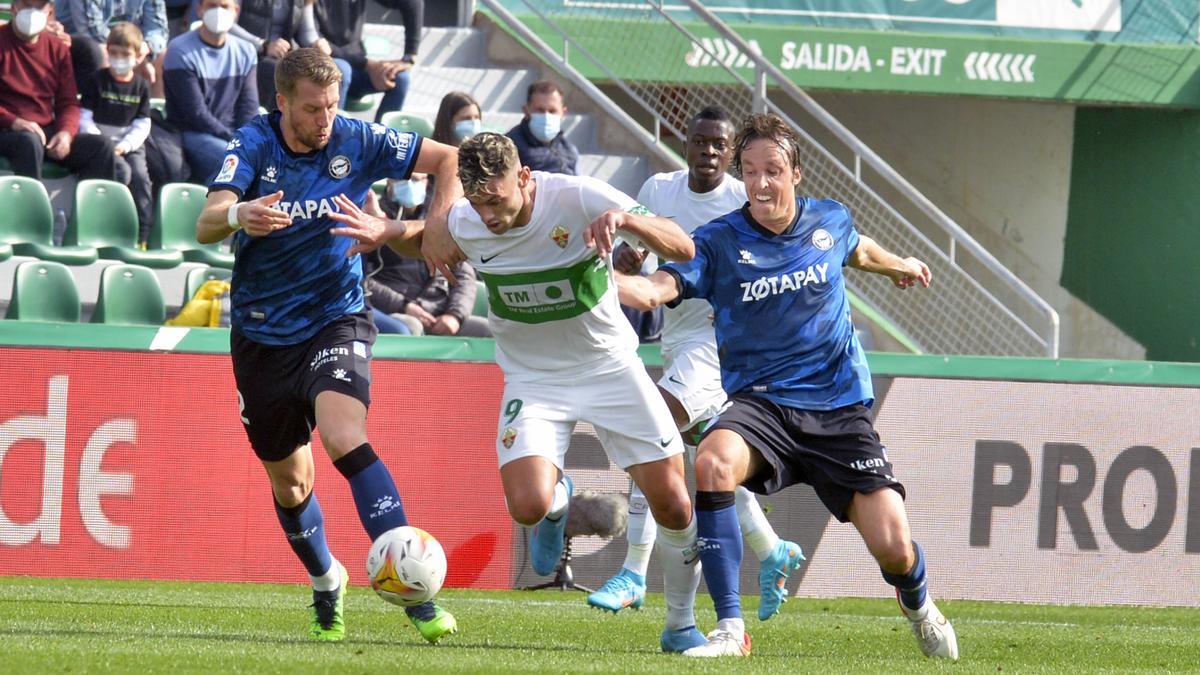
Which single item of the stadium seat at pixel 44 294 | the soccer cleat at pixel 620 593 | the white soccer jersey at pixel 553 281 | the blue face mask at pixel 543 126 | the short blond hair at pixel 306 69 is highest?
the blue face mask at pixel 543 126

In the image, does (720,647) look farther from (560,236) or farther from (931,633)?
(560,236)

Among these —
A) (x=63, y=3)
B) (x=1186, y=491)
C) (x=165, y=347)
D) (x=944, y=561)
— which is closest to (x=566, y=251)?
(x=165, y=347)

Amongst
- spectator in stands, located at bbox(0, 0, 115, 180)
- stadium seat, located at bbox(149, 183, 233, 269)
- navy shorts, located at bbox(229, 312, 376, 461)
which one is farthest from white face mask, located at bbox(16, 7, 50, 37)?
navy shorts, located at bbox(229, 312, 376, 461)

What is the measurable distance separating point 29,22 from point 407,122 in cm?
314

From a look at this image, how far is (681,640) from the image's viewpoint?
6.52m

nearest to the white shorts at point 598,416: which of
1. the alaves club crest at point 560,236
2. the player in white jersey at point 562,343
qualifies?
the player in white jersey at point 562,343

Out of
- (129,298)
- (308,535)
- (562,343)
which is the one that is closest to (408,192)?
(129,298)

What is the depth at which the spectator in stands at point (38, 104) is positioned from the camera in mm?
12789

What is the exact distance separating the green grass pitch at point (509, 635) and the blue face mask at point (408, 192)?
3223 millimetres

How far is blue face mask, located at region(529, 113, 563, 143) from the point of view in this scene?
13195 millimetres

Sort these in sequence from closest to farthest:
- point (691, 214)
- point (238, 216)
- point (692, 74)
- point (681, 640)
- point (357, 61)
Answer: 1. point (238, 216)
2. point (681, 640)
3. point (691, 214)
4. point (357, 61)
5. point (692, 74)

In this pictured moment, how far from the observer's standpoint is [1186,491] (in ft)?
34.0

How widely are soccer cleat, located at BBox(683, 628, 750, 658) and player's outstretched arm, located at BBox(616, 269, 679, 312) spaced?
1.26m

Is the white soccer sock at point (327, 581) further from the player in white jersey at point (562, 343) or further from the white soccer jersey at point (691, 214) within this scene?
the white soccer jersey at point (691, 214)
